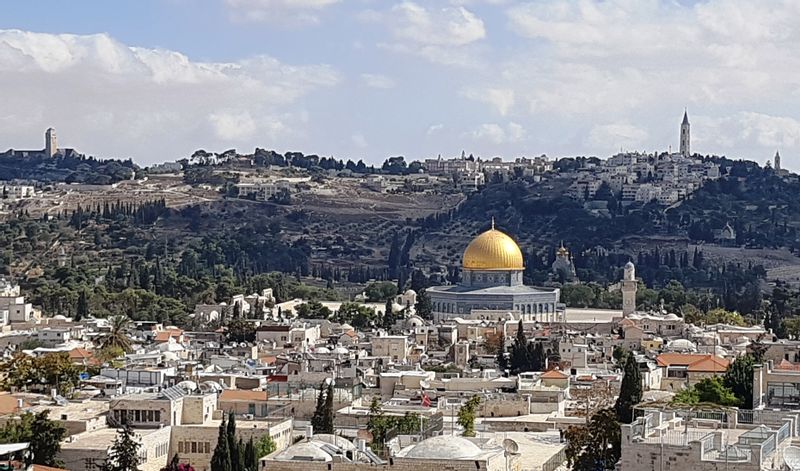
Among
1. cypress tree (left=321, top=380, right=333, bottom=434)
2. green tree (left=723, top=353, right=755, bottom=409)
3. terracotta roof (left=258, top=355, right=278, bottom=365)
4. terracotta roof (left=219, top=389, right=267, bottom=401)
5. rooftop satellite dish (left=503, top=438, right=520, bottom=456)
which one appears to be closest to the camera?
rooftop satellite dish (left=503, top=438, right=520, bottom=456)

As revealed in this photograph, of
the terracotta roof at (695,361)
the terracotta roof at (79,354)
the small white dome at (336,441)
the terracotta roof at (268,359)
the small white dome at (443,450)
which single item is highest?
the small white dome at (443,450)

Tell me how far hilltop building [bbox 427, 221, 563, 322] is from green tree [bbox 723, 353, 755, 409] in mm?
33307

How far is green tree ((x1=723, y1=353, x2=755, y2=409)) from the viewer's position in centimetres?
3089

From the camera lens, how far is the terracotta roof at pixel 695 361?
4564 centimetres

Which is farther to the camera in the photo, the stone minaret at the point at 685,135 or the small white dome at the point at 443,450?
the stone minaret at the point at 685,135

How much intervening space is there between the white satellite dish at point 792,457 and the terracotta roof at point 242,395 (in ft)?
55.5

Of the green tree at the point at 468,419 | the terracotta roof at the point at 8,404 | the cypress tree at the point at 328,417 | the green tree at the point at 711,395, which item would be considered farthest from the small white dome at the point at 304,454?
the terracotta roof at the point at 8,404

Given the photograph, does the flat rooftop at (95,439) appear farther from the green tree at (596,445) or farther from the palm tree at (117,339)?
the palm tree at (117,339)

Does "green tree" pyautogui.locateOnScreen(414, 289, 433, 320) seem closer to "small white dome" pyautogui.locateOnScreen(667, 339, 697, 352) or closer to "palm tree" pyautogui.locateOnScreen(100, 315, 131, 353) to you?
"small white dome" pyautogui.locateOnScreen(667, 339, 697, 352)

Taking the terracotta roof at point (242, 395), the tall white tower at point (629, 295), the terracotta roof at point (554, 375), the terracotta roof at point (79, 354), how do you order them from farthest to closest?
the tall white tower at point (629, 295), the terracotta roof at point (79, 354), the terracotta roof at point (554, 375), the terracotta roof at point (242, 395)

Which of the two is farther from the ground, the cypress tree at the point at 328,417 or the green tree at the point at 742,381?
the green tree at the point at 742,381

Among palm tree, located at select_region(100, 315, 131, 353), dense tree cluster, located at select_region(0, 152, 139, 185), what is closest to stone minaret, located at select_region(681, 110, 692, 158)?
dense tree cluster, located at select_region(0, 152, 139, 185)

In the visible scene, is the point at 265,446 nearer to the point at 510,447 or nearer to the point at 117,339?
the point at 510,447

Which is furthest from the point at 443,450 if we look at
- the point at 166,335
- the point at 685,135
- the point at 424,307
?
the point at 685,135
